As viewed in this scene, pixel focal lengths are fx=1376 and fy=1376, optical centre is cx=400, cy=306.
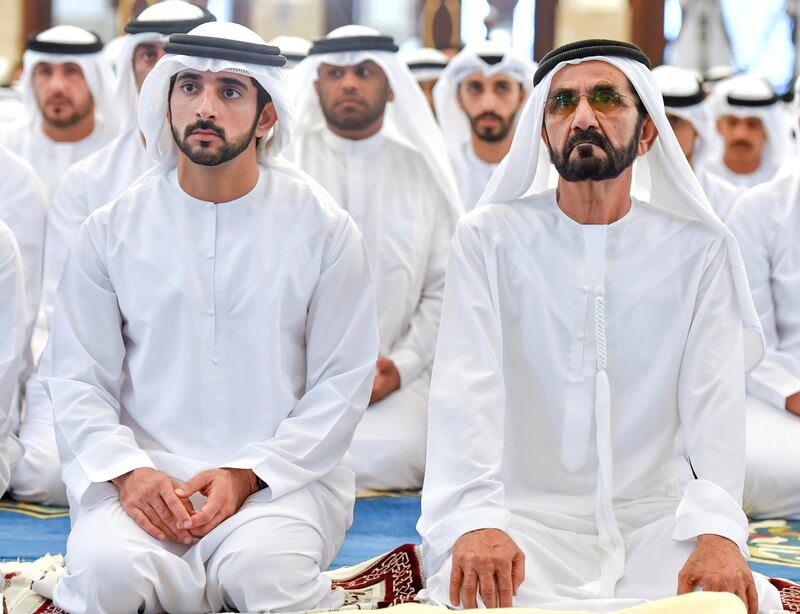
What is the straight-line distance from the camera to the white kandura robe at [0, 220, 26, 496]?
12.8ft

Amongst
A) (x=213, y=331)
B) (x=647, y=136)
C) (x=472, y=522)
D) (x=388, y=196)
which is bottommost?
(x=472, y=522)

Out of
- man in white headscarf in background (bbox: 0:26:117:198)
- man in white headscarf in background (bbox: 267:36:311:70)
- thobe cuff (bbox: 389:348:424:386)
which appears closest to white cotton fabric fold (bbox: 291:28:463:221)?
thobe cuff (bbox: 389:348:424:386)

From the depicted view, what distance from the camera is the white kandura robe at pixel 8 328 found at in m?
3.89

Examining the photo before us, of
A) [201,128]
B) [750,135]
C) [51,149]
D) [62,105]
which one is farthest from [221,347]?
[750,135]

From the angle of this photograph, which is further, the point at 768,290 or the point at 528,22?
the point at 528,22

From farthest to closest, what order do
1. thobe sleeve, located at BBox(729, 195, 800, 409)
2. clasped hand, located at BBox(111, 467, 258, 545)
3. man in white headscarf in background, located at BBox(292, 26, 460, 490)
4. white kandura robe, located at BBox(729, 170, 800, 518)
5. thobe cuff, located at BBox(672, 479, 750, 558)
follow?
man in white headscarf in background, located at BBox(292, 26, 460, 490) → thobe sleeve, located at BBox(729, 195, 800, 409) → white kandura robe, located at BBox(729, 170, 800, 518) → clasped hand, located at BBox(111, 467, 258, 545) → thobe cuff, located at BBox(672, 479, 750, 558)

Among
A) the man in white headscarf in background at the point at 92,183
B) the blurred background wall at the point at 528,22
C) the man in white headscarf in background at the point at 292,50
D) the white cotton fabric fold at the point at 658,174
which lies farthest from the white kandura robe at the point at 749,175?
the white cotton fabric fold at the point at 658,174

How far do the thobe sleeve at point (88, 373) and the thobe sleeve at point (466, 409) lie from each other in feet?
2.43

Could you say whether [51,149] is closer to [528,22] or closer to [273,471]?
[273,471]

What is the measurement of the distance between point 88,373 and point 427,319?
209 cm

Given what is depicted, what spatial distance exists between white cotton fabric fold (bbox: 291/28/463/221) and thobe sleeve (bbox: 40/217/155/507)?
2.26m

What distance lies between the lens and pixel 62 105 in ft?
22.6

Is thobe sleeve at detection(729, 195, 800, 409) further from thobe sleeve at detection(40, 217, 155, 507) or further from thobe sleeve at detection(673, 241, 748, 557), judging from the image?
thobe sleeve at detection(40, 217, 155, 507)

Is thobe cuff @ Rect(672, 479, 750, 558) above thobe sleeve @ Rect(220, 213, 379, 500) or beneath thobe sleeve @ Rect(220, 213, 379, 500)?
beneath
